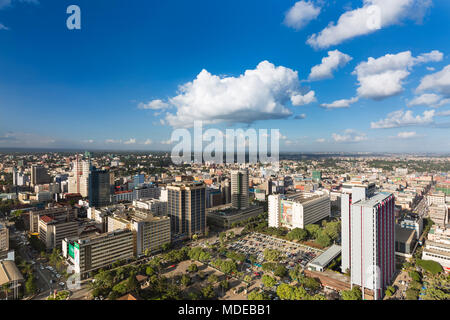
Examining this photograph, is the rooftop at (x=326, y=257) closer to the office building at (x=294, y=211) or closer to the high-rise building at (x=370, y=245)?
the high-rise building at (x=370, y=245)

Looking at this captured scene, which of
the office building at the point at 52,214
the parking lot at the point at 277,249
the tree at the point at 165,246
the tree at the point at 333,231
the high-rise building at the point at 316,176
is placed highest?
the high-rise building at the point at 316,176

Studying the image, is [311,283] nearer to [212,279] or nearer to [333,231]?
[212,279]

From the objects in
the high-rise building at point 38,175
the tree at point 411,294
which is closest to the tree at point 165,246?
the tree at point 411,294

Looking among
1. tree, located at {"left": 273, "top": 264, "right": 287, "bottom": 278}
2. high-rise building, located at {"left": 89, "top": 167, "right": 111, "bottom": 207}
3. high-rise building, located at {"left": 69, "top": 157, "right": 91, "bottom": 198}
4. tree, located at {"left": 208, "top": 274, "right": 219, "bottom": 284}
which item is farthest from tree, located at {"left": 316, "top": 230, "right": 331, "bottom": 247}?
high-rise building, located at {"left": 69, "top": 157, "right": 91, "bottom": 198}

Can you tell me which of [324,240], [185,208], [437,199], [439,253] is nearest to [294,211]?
[324,240]

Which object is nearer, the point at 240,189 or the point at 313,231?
the point at 313,231

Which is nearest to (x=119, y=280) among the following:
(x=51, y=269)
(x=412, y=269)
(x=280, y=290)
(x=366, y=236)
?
(x=51, y=269)
